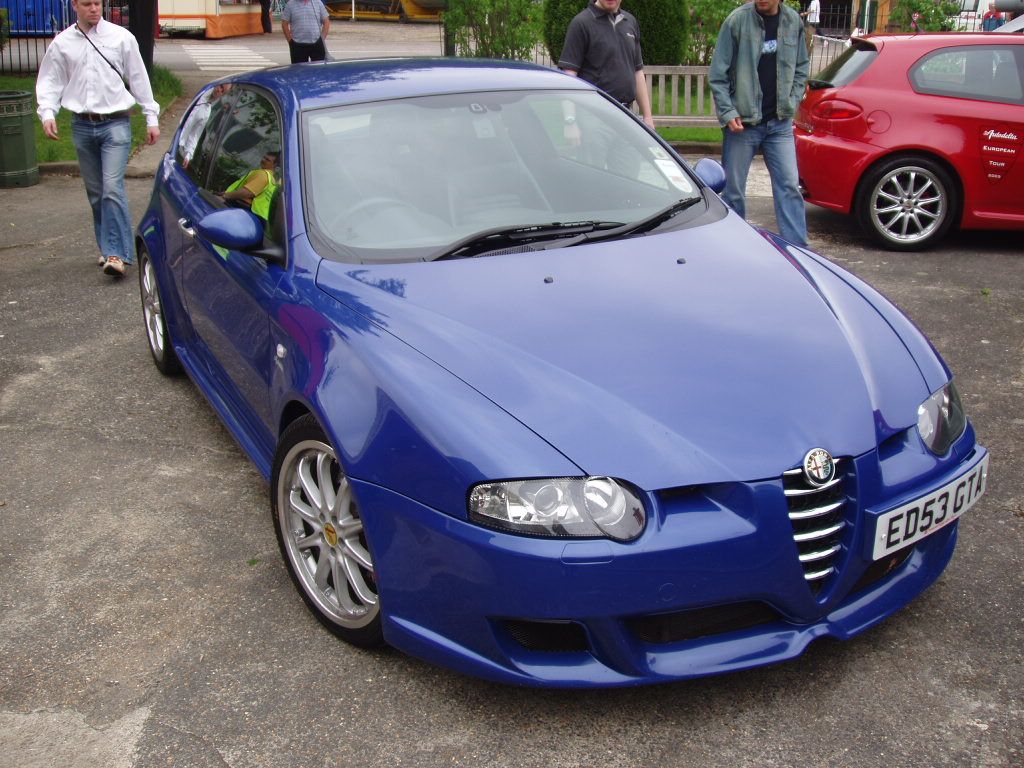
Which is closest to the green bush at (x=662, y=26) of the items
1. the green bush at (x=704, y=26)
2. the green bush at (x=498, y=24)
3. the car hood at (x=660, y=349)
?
the green bush at (x=704, y=26)

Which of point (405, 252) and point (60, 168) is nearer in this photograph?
point (405, 252)

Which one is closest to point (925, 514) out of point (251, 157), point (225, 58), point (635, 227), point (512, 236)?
point (635, 227)

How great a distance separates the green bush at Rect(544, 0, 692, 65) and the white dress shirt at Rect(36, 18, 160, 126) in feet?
28.4

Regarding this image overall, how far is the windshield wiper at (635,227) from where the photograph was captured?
392 cm

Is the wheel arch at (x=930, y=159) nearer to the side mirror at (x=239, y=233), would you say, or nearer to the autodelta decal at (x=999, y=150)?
the autodelta decal at (x=999, y=150)

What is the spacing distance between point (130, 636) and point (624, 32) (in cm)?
629

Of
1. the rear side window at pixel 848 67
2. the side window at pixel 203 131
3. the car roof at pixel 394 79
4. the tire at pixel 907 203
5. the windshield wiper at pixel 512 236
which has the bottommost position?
the tire at pixel 907 203

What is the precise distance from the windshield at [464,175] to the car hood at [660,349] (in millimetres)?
213

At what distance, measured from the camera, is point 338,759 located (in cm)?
288

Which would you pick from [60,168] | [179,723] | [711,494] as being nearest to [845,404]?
[711,494]

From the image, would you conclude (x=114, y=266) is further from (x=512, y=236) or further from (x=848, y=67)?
(x=848, y=67)

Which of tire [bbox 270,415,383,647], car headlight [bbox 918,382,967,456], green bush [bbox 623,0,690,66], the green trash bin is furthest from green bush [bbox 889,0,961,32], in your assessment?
tire [bbox 270,415,383,647]

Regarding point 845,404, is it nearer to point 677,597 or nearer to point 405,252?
point 677,597

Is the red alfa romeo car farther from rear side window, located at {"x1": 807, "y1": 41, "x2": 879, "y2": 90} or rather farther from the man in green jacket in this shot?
the man in green jacket
